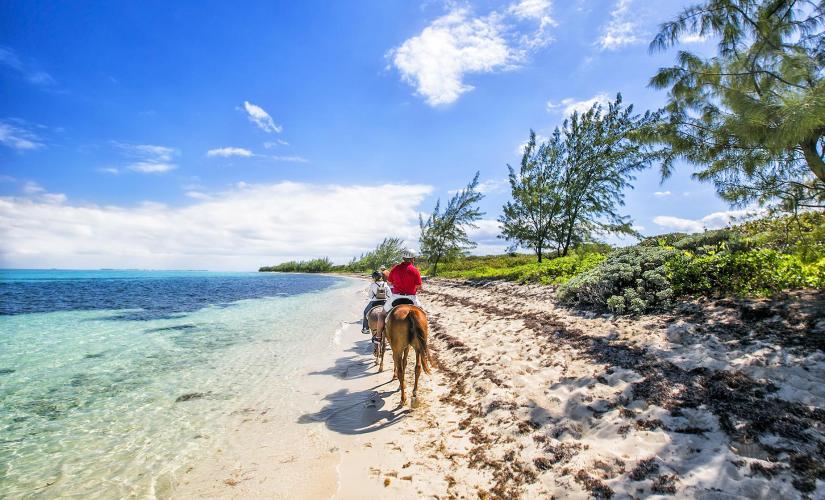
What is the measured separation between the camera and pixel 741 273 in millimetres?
8758

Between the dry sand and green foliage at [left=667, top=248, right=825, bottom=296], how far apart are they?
2.23 ft

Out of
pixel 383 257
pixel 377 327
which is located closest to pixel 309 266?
pixel 383 257

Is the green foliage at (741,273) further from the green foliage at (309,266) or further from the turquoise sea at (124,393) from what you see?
the green foliage at (309,266)

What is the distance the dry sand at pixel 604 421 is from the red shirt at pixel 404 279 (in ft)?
7.87

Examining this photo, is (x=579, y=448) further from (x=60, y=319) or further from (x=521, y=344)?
(x=60, y=319)

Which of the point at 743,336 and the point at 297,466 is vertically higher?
the point at 743,336

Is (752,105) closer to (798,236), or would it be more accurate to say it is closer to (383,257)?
(798,236)

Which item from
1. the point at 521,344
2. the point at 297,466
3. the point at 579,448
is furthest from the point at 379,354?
the point at 579,448

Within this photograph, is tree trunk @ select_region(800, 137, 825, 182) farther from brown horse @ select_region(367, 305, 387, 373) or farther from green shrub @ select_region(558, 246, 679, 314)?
brown horse @ select_region(367, 305, 387, 373)

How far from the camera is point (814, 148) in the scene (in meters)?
8.00

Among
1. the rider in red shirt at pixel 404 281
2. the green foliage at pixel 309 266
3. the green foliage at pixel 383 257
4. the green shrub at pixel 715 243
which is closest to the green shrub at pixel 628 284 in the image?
the green shrub at pixel 715 243

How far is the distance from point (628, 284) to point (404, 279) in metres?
7.32

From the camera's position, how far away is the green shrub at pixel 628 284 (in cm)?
949

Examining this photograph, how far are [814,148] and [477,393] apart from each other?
9.74 m
